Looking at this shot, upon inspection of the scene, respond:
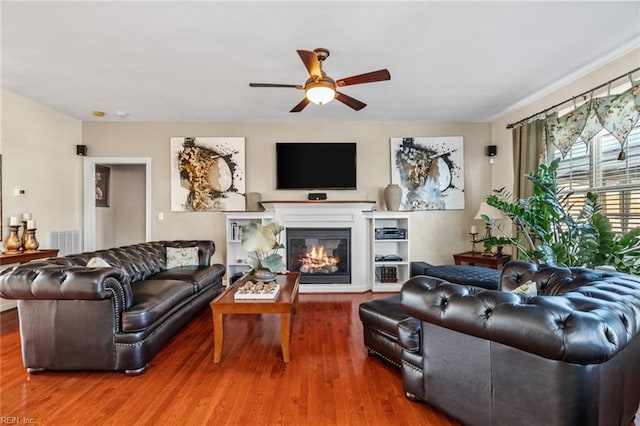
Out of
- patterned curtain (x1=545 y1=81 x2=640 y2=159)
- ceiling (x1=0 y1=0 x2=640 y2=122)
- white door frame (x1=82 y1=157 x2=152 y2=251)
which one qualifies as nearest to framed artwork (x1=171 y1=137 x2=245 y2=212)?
white door frame (x1=82 y1=157 x2=152 y2=251)

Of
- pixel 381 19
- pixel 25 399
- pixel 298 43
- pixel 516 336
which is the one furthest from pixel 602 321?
pixel 25 399

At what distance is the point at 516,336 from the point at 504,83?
133 inches

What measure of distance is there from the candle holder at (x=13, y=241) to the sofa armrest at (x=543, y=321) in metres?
4.56

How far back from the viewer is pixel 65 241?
473 cm

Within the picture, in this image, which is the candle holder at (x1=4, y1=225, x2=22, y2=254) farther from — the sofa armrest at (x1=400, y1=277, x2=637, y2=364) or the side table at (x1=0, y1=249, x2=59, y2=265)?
the sofa armrest at (x1=400, y1=277, x2=637, y2=364)

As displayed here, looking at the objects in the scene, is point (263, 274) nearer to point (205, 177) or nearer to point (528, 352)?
point (528, 352)

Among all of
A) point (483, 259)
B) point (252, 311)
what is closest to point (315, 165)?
point (483, 259)

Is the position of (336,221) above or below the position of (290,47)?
below

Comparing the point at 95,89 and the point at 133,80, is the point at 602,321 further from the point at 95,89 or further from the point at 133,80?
the point at 95,89

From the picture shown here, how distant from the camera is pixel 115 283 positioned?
237cm

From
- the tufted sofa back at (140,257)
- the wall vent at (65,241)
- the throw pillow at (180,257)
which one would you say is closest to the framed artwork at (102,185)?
the wall vent at (65,241)

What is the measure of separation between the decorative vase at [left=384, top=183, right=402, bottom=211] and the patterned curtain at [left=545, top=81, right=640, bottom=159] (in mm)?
2008

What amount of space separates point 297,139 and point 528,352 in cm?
443

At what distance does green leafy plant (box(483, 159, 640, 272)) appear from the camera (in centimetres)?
268
